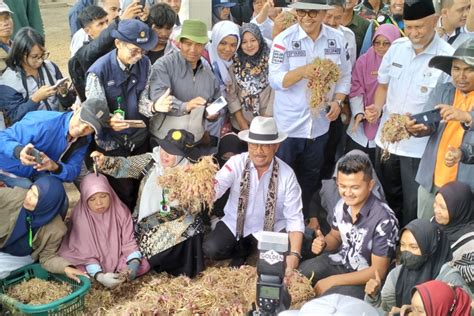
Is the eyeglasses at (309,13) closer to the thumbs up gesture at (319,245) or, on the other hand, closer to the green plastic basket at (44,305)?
the thumbs up gesture at (319,245)

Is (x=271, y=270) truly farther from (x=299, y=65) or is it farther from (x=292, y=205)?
(x=299, y=65)

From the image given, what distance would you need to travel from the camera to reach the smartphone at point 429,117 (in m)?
4.52

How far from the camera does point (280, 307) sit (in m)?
3.39

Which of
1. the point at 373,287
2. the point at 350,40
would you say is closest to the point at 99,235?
the point at 373,287

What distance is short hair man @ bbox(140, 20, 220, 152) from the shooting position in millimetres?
5367

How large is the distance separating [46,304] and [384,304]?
248 centimetres

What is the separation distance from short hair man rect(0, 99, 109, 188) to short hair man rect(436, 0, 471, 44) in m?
3.62

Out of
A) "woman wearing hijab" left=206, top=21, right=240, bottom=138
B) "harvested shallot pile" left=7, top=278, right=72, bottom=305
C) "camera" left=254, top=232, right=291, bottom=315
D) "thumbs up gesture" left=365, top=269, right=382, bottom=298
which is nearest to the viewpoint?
"camera" left=254, top=232, right=291, bottom=315

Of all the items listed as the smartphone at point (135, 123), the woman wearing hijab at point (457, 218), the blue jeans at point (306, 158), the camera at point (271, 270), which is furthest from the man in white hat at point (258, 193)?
the camera at point (271, 270)

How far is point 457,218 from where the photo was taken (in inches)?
165

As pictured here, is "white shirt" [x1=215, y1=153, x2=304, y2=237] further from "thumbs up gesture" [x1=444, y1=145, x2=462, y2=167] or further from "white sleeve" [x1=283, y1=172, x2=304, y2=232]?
"thumbs up gesture" [x1=444, y1=145, x2=462, y2=167]

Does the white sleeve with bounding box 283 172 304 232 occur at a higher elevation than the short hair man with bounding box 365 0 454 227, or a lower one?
lower

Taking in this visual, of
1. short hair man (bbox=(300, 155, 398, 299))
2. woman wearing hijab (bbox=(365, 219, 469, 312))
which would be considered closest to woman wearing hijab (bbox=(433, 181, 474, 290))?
woman wearing hijab (bbox=(365, 219, 469, 312))

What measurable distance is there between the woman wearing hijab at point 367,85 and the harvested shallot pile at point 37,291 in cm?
326
